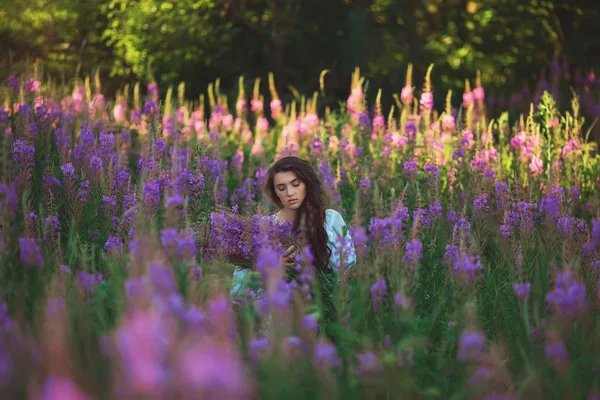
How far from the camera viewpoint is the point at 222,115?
306 inches

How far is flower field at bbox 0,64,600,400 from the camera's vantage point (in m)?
1.82

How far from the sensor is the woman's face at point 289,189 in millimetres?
4219

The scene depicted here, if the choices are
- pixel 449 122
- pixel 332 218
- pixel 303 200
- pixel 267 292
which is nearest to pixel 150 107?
pixel 303 200

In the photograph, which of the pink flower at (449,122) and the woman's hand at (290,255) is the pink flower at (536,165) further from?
the woman's hand at (290,255)

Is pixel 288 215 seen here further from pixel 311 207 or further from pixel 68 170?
pixel 68 170

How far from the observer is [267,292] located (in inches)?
91.8

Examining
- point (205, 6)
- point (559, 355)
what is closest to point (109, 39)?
point (205, 6)

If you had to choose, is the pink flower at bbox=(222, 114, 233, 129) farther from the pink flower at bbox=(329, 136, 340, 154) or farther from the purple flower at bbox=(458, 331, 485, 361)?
the purple flower at bbox=(458, 331, 485, 361)

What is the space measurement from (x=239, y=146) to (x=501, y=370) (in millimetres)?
5079

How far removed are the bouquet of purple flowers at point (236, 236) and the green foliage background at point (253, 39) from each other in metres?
7.74

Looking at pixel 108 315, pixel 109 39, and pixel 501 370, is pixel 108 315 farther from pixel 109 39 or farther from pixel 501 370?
pixel 109 39

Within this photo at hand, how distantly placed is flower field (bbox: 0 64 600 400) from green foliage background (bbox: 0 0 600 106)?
6.38 m

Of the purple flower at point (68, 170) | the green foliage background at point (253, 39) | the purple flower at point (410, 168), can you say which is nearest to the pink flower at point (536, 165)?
the purple flower at point (410, 168)

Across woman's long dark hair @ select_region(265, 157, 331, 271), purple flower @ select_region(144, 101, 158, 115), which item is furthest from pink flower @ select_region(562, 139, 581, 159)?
purple flower @ select_region(144, 101, 158, 115)
